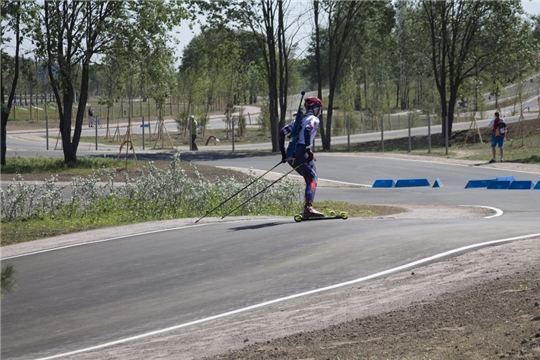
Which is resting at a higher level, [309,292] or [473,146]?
[473,146]

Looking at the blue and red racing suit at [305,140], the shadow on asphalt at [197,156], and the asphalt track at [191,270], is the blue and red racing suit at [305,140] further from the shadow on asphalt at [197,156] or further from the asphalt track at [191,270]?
the shadow on asphalt at [197,156]

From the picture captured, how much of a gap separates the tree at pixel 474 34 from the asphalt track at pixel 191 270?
1320 inches

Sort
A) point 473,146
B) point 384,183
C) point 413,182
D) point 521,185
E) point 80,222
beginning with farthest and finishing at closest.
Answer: point 473,146
point 384,183
point 413,182
point 521,185
point 80,222

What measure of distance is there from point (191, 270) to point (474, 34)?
132ft

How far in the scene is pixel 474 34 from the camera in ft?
161

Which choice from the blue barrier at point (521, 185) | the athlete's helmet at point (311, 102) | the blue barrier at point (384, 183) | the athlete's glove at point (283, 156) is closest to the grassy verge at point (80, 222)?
the athlete's glove at point (283, 156)

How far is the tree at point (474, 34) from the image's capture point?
47344 mm

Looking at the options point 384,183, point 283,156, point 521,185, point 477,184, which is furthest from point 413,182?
point 283,156

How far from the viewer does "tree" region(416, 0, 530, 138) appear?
47.3m

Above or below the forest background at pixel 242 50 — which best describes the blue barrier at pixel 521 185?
below

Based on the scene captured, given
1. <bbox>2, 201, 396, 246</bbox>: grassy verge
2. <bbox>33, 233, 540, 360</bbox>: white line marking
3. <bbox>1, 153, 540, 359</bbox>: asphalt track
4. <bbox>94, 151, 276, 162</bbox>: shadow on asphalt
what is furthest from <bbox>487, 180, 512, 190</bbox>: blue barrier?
<bbox>94, 151, 276, 162</bbox>: shadow on asphalt

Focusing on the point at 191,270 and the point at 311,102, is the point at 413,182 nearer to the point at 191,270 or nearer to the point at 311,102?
the point at 311,102

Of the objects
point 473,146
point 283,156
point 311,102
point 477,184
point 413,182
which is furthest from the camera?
point 473,146

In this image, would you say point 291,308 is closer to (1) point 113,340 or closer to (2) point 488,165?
(1) point 113,340
